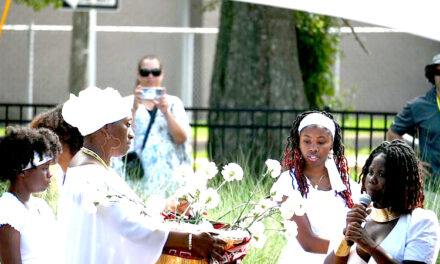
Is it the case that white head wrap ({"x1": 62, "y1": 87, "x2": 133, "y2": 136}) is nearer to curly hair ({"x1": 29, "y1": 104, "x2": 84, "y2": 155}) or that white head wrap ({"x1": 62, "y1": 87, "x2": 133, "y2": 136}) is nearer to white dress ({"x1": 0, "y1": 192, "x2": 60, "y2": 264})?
white dress ({"x1": 0, "y1": 192, "x2": 60, "y2": 264})

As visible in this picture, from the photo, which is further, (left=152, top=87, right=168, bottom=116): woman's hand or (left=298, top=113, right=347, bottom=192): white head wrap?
(left=152, top=87, right=168, bottom=116): woman's hand

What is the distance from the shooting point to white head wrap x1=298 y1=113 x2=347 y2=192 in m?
5.32

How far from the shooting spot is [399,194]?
14.4ft

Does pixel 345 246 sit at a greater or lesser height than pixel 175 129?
lesser

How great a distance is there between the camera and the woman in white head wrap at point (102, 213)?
423 cm

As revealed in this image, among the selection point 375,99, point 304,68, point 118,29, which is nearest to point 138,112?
point 304,68

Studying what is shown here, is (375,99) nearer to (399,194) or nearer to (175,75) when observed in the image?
(175,75)

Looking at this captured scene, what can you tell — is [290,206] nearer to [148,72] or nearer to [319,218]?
[319,218]

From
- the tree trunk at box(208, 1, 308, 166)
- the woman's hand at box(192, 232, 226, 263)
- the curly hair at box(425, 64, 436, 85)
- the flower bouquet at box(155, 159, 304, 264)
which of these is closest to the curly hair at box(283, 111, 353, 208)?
the flower bouquet at box(155, 159, 304, 264)

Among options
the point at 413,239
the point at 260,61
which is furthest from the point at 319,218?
the point at 260,61

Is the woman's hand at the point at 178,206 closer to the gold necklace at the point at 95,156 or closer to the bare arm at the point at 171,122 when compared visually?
the gold necklace at the point at 95,156

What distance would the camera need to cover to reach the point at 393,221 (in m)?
4.39

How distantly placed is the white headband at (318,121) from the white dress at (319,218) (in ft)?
1.19

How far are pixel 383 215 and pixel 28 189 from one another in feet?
5.71
